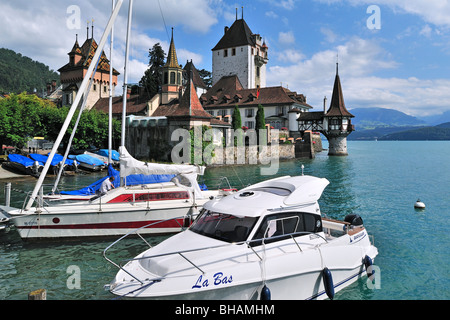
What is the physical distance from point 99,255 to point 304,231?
8418 millimetres

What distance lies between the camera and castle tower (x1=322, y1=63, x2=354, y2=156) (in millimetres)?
72062

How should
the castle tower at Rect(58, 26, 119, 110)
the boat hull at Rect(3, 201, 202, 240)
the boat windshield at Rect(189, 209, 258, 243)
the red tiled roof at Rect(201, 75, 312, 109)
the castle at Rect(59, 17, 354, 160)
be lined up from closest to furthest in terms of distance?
the boat windshield at Rect(189, 209, 258, 243)
the boat hull at Rect(3, 201, 202, 240)
the castle at Rect(59, 17, 354, 160)
the castle tower at Rect(58, 26, 119, 110)
the red tiled roof at Rect(201, 75, 312, 109)

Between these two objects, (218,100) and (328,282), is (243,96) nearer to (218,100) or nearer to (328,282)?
(218,100)

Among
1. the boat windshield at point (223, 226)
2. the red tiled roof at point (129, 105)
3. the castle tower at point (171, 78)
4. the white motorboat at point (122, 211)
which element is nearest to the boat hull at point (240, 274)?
the boat windshield at point (223, 226)

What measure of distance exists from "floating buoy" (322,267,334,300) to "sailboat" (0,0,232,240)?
6.34 m

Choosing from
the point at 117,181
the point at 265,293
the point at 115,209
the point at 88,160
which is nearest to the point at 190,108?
the point at 88,160

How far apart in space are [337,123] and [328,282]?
6806 centimetres

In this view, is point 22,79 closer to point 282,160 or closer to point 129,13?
point 282,160

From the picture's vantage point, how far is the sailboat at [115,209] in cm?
1427

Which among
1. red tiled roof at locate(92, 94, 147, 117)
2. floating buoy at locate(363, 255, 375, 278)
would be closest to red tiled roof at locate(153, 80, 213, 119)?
red tiled roof at locate(92, 94, 147, 117)

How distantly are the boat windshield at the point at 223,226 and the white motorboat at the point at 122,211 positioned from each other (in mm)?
4502

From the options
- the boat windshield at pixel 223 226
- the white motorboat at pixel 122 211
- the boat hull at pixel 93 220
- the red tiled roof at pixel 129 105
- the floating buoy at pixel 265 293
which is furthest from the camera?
the red tiled roof at pixel 129 105

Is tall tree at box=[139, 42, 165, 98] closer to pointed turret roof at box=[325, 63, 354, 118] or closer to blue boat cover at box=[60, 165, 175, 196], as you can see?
pointed turret roof at box=[325, 63, 354, 118]

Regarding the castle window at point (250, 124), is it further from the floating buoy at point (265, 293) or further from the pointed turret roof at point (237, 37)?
the floating buoy at point (265, 293)
